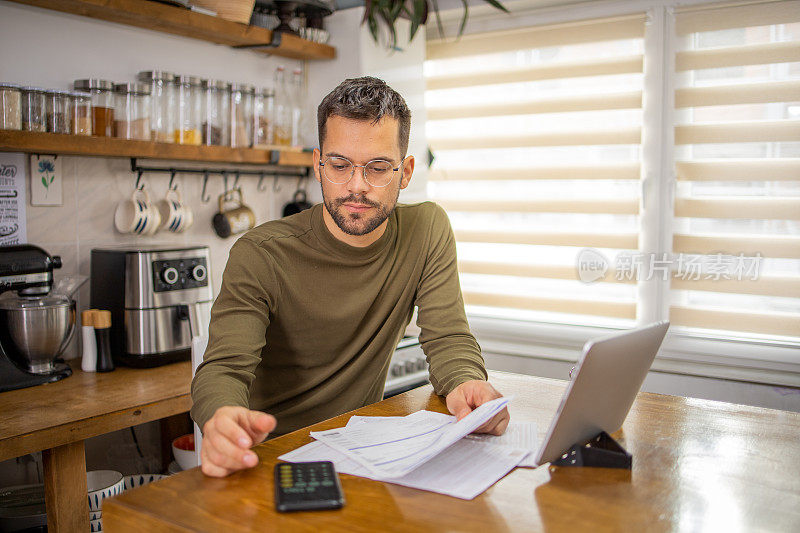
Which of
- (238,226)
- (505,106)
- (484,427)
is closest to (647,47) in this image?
(505,106)

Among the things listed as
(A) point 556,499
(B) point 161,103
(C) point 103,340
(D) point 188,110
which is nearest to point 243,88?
(D) point 188,110

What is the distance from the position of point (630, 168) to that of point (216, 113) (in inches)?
62.6

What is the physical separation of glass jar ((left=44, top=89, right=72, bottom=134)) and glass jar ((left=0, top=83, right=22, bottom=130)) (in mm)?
89

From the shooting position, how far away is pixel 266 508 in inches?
38.7

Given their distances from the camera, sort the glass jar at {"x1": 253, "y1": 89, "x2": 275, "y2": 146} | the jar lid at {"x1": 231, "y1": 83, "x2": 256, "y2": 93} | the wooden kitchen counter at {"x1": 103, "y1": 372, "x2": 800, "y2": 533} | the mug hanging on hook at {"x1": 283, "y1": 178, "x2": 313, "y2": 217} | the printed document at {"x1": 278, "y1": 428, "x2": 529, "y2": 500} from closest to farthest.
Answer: the wooden kitchen counter at {"x1": 103, "y1": 372, "x2": 800, "y2": 533} → the printed document at {"x1": 278, "y1": 428, "x2": 529, "y2": 500} → the jar lid at {"x1": 231, "y1": 83, "x2": 256, "y2": 93} → the glass jar at {"x1": 253, "y1": 89, "x2": 275, "y2": 146} → the mug hanging on hook at {"x1": 283, "y1": 178, "x2": 313, "y2": 217}

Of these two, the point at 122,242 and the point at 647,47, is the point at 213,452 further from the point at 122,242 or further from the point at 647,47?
the point at 647,47

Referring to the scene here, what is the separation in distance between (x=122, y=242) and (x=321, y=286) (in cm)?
114

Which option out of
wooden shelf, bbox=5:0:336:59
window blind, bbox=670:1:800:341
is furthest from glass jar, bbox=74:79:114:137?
window blind, bbox=670:1:800:341

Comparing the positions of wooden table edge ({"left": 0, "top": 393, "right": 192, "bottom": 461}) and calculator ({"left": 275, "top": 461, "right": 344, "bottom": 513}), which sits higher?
calculator ({"left": 275, "top": 461, "right": 344, "bottom": 513})

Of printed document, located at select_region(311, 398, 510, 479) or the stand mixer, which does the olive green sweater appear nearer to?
printed document, located at select_region(311, 398, 510, 479)

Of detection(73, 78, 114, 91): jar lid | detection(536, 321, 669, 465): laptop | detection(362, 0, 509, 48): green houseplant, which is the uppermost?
detection(362, 0, 509, 48): green houseplant

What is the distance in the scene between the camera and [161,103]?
246 cm

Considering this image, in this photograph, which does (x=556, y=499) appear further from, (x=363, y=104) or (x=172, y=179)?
(x=172, y=179)

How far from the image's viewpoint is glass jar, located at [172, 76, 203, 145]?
2500 millimetres
